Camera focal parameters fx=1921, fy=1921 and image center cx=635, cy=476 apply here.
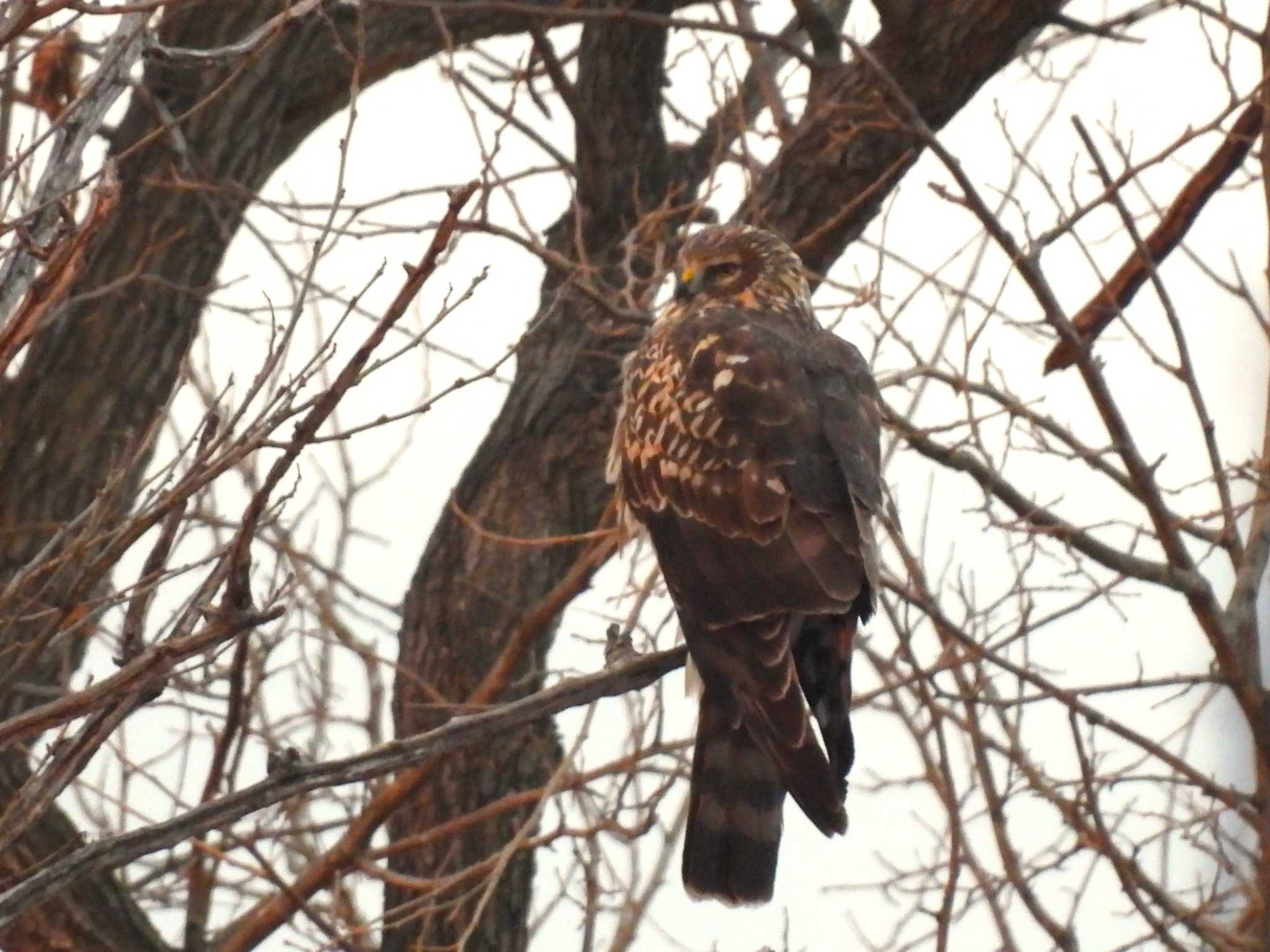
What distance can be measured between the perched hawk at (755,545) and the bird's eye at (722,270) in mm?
351

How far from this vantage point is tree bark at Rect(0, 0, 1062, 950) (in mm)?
4973

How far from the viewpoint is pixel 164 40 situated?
16.5ft

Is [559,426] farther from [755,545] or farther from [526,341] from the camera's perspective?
[755,545]

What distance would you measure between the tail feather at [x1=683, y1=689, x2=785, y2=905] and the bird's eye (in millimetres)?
1255

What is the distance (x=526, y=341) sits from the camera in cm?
501

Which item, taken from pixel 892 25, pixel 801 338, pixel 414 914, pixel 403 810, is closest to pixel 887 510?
pixel 801 338

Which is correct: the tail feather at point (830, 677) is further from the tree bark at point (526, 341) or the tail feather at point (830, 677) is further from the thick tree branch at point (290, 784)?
the tree bark at point (526, 341)

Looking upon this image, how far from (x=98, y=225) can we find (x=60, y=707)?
0.56 meters

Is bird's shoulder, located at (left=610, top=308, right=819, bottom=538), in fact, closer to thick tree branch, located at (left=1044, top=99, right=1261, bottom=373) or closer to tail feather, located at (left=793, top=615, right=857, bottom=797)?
tail feather, located at (left=793, top=615, right=857, bottom=797)

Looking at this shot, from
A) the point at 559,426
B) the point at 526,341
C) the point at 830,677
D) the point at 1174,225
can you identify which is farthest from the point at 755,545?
the point at 559,426

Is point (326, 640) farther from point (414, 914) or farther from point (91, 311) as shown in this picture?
point (414, 914)

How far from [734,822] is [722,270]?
1.44 metres

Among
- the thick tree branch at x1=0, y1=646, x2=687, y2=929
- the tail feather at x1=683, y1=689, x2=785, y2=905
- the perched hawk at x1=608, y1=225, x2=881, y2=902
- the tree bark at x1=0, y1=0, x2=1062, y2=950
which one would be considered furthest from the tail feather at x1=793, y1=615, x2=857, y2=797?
the tree bark at x1=0, y1=0, x2=1062, y2=950

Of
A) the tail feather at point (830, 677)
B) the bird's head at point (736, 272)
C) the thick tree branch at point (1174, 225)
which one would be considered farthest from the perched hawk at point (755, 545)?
the thick tree branch at point (1174, 225)
